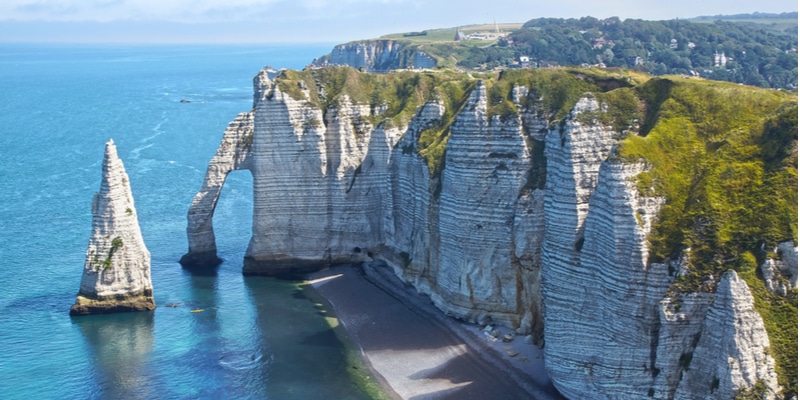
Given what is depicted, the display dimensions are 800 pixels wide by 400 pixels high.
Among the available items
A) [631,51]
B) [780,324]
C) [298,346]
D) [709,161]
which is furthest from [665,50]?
[780,324]

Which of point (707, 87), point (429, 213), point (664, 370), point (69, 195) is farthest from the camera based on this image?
point (69, 195)

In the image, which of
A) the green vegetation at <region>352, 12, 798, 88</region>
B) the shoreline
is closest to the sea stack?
the shoreline

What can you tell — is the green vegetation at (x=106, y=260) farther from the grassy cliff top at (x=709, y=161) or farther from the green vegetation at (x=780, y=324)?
the green vegetation at (x=780, y=324)

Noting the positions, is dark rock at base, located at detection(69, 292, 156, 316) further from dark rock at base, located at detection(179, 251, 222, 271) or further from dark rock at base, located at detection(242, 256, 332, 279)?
dark rock at base, located at detection(242, 256, 332, 279)

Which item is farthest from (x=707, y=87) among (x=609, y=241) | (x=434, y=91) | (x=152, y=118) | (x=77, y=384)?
(x=152, y=118)

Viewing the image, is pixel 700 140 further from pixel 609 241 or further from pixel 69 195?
pixel 69 195
